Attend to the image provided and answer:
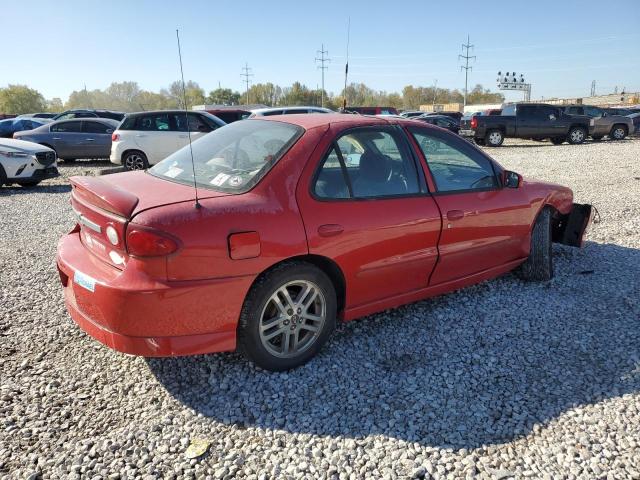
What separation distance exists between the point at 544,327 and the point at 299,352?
1933mm

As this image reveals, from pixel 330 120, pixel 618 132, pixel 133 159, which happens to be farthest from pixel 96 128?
pixel 618 132

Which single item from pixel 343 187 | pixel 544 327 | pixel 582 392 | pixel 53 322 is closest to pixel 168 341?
pixel 343 187

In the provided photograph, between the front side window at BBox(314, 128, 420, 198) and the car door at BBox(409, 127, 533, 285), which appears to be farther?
the car door at BBox(409, 127, 533, 285)

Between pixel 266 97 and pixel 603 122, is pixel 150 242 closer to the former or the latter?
pixel 603 122

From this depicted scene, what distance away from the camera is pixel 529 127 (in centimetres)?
2036

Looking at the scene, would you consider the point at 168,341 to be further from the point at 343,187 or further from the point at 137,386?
the point at 343,187

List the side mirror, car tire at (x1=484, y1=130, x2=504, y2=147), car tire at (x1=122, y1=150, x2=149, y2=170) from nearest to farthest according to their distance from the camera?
the side mirror, car tire at (x1=122, y1=150, x2=149, y2=170), car tire at (x1=484, y1=130, x2=504, y2=147)

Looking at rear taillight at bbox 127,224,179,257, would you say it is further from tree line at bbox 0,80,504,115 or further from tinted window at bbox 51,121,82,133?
tree line at bbox 0,80,504,115

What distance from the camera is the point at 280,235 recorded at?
2754mm

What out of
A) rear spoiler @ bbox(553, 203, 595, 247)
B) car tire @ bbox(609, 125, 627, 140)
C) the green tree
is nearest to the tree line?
the green tree

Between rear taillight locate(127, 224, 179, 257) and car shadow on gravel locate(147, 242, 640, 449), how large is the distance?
918 mm

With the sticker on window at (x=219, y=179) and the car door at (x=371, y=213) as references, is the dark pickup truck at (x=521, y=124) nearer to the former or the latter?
the car door at (x=371, y=213)

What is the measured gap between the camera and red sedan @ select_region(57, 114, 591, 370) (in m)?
2.54

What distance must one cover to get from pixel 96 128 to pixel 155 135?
4343 mm
